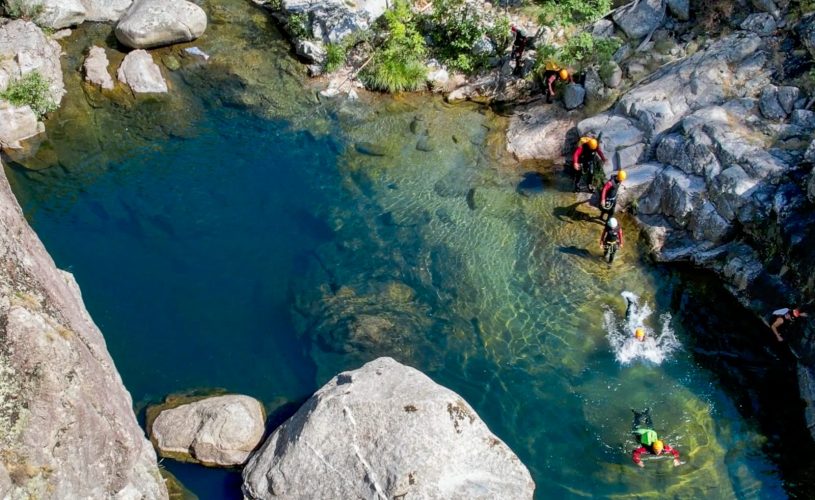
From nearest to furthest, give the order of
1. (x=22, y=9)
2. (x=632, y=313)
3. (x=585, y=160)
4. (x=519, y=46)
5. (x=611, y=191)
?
(x=632, y=313)
(x=611, y=191)
(x=585, y=160)
(x=519, y=46)
(x=22, y=9)

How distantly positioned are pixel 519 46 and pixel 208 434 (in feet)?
48.0

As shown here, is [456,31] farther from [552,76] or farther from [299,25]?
[299,25]

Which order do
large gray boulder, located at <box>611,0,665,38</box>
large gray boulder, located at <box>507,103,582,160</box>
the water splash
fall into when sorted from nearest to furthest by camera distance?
the water splash → large gray boulder, located at <box>507,103,582,160</box> → large gray boulder, located at <box>611,0,665,38</box>

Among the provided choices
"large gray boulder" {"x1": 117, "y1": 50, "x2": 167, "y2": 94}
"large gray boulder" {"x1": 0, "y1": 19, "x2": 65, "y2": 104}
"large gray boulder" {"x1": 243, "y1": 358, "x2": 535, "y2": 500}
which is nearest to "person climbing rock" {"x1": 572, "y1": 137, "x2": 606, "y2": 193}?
"large gray boulder" {"x1": 243, "y1": 358, "x2": 535, "y2": 500}

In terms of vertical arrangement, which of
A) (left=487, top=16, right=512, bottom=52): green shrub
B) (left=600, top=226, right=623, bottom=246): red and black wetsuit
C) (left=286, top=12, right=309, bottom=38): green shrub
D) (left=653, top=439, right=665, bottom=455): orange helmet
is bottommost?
(left=653, top=439, right=665, bottom=455): orange helmet

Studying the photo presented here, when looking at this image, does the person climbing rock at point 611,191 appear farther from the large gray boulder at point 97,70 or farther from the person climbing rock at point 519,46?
the large gray boulder at point 97,70

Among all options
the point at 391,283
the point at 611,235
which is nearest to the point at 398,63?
the point at 391,283

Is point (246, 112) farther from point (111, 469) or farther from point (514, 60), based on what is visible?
point (111, 469)

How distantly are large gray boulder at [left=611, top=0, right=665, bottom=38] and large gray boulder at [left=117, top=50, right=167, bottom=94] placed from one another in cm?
1439

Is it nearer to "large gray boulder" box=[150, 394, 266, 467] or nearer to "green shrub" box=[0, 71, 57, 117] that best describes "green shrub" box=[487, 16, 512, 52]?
"green shrub" box=[0, 71, 57, 117]

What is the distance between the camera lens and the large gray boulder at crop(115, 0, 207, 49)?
73.8ft

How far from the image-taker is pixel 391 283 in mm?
16469

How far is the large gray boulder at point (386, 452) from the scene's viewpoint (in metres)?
11.4

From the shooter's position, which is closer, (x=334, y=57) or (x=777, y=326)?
(x=777, y=326)
